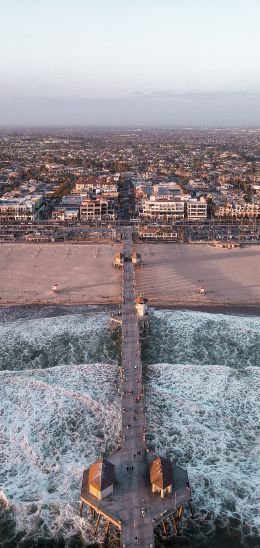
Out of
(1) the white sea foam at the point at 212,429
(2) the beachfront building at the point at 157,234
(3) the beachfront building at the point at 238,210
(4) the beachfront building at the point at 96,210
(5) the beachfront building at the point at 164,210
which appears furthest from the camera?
(3) the beachfront building at the point at 238,210

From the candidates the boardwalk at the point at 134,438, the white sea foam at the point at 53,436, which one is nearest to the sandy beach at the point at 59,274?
the boardwalk at the point at 134,438

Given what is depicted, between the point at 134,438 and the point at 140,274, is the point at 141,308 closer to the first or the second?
the point at 140,274

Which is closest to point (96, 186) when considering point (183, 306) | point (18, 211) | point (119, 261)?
point (18, 211)

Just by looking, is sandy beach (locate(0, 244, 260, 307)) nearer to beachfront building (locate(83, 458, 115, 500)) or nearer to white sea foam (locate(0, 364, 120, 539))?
white sea foam (locate(0, 364, 120, 539))

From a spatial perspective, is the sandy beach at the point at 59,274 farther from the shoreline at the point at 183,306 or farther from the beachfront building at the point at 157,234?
the beachfront building at the point at 157,234

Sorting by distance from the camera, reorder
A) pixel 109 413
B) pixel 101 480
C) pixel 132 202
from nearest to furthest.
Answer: pixel 101 480 → pixel 109 413 → pixel 132 202

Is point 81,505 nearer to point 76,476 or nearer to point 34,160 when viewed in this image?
point 76,476

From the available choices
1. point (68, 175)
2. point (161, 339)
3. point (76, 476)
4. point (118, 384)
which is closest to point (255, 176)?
point (68, 175)
